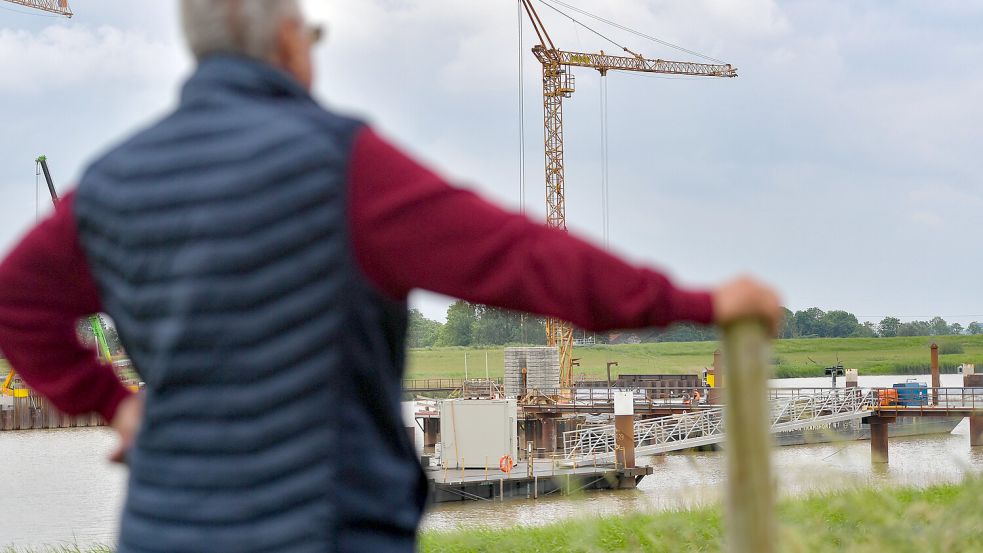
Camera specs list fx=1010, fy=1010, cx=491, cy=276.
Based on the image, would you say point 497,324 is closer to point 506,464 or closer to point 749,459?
point 506,464

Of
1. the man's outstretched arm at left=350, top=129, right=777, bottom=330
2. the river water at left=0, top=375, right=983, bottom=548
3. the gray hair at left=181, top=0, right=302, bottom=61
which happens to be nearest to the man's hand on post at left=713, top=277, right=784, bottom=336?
the man's outstretched arm at left=350, top=129, right=777, bottom=330

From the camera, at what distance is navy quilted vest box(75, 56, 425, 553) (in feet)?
3.44

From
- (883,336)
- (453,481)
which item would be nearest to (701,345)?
(883,336)

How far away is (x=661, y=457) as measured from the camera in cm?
2872

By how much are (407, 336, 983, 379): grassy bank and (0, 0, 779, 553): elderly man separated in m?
63.9

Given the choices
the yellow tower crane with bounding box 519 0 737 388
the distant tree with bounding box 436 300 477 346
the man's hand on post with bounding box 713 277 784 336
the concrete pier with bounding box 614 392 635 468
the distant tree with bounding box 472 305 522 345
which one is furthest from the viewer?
the distant tree with bounding box 436 300 477 346

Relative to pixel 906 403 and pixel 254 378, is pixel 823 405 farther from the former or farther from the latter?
pixel 254 378

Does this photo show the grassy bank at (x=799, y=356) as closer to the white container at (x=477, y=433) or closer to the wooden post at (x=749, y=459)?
the white container at (x=477, y=433)

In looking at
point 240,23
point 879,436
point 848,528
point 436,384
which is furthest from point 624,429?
point 436,384

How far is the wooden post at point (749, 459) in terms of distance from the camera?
0.97 m

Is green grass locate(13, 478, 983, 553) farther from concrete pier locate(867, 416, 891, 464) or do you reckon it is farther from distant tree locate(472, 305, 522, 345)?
concrete pier locate(867, 416, 891, 464)

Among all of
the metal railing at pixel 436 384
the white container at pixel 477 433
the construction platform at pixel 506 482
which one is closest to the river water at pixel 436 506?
the construction platform at pixel 506 482

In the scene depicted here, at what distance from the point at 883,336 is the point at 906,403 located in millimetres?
53252

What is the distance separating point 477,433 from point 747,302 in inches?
900
